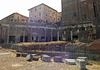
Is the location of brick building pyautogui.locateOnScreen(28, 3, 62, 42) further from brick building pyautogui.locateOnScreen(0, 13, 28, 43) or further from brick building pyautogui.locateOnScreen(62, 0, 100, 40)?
brick building pyautogui.locateOnScreen(62, 0, 100, 40)

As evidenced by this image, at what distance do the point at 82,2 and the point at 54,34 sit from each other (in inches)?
627

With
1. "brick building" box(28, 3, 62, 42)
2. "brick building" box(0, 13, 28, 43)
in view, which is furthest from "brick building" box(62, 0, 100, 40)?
"brick building" box(0, 13, 28, 43)

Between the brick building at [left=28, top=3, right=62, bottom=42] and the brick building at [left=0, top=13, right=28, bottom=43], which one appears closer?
the brick building at [left=0, top=13, right=28, bottom=43]

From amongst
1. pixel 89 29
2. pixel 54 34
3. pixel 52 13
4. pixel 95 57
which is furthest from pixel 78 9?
pixel 95 57

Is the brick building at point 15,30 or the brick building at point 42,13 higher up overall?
the brick building at point 42,13

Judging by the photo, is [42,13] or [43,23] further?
[42,13]

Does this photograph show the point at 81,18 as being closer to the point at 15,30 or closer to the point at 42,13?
the point at 42,13

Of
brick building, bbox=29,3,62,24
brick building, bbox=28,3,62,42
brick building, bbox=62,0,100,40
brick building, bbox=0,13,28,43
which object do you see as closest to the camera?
brick building, bbox=62,0,100,40

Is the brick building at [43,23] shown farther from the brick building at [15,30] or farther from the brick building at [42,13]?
the brick building at [15,30]

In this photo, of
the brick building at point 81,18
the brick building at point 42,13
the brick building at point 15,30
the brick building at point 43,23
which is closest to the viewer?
the brick building at point 81,18

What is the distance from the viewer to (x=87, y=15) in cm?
2506

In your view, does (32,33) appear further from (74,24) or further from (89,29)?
(89,29)

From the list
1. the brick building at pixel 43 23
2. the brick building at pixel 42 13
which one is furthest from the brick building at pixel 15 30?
the brick building at pixel 42 13

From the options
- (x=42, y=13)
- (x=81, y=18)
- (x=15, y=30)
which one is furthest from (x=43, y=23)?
(x=81, y=18)
